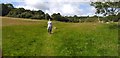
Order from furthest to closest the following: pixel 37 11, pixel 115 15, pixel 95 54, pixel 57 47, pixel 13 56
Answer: pixel 37 11 < pixel 115 15 < pixel 57 47 < pixel 95 54 < pixel 13 56

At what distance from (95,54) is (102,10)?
27725 mm

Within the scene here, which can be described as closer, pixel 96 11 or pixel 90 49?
pixel 90 49

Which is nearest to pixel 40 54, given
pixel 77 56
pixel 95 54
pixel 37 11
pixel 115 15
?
pixel 77 56

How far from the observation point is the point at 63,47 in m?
30.6

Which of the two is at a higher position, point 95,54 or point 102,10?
point 102,10

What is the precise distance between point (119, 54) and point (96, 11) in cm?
2733

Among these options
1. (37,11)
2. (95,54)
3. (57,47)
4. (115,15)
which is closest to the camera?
(95,54)

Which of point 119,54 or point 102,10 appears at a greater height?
point 102,10

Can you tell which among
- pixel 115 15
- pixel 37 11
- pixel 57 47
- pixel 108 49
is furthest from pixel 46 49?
pixel 37 11

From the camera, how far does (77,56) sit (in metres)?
26.3

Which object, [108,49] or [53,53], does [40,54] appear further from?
[108,49]

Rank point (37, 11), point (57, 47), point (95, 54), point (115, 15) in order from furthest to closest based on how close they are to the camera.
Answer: point (37, 11), point (115, 15), point (57, 47), point (95, 54)

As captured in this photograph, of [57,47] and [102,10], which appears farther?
[102,10]

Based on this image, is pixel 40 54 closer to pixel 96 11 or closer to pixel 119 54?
pixel 119 54
